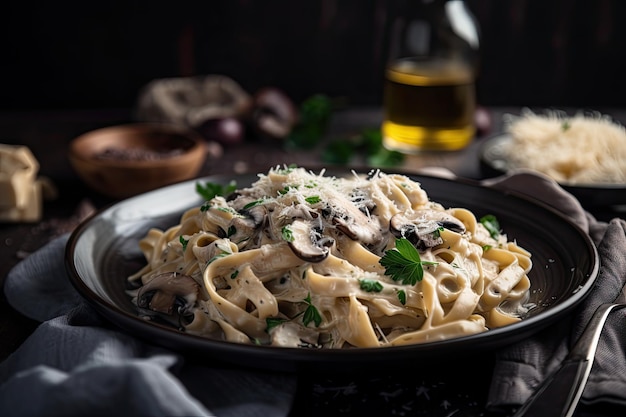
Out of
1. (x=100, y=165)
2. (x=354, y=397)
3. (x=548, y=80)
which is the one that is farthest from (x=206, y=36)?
(x=354, y=397)

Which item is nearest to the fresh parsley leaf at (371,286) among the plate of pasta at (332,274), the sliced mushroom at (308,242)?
the plate of pasta at (332,274)

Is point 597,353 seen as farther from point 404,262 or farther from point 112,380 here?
point 112,380

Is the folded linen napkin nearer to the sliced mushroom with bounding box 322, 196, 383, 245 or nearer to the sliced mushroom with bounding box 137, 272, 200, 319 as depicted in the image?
the sliced mushroom with bounding box 137, 272, 200, 319

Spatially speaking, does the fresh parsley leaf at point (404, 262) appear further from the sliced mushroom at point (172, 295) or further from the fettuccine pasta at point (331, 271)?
the sliced mushroom at point (172, 295)

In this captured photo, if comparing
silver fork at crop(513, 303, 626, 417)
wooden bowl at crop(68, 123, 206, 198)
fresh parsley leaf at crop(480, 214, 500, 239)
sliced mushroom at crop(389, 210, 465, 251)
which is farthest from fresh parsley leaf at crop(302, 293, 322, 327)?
wooden bowl at crop(68, 123, 206, 198)

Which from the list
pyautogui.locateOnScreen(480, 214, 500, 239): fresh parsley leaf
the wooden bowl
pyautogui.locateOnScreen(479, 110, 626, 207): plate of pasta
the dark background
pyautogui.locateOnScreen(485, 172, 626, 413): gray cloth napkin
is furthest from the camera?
the dark background

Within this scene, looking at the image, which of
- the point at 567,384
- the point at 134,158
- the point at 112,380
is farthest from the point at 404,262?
the point at 134,158
